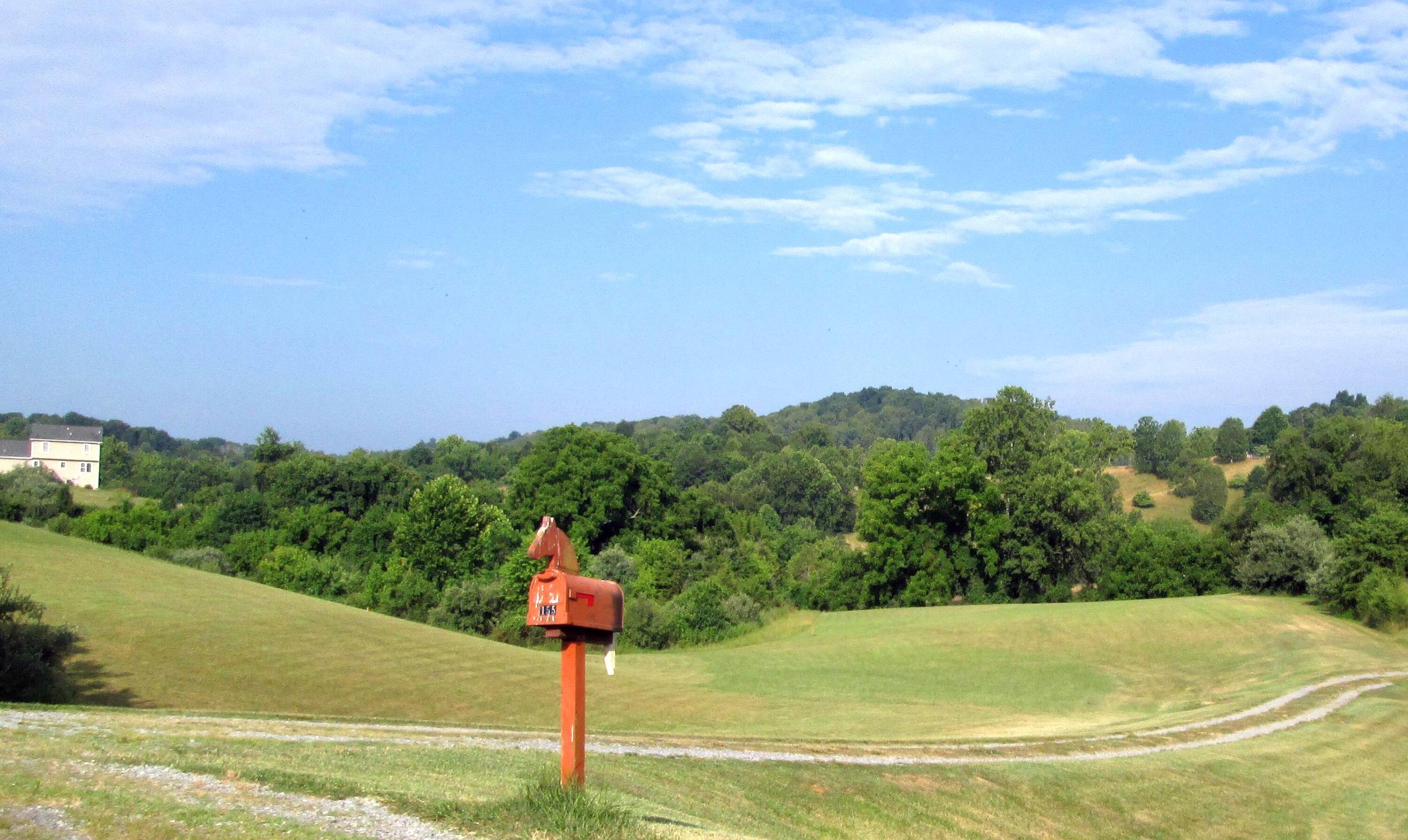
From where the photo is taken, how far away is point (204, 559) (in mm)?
70188

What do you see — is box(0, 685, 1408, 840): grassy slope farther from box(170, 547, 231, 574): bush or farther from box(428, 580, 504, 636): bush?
box(170, 547, 231, 574): bush

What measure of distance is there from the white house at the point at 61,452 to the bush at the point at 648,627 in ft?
322

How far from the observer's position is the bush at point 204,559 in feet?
221

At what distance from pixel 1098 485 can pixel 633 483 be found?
116 feet

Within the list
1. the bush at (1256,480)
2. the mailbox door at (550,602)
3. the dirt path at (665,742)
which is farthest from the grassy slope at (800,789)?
the bush at (1256,480)

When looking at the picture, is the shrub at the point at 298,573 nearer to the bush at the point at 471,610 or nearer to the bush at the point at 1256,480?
the bush at the point at 471,610

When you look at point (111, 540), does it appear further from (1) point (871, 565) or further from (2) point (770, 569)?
(1) point (871, 565)

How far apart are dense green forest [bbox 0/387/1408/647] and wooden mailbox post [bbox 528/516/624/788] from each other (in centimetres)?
4921

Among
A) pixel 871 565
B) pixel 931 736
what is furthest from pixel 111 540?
pixel 931 736

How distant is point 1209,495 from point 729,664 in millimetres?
103074

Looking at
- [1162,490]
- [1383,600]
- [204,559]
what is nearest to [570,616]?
[1383,600]

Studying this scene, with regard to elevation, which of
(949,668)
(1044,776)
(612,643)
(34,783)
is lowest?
(949,668)

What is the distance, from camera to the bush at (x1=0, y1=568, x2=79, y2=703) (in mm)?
24859

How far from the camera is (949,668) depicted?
48.8m
